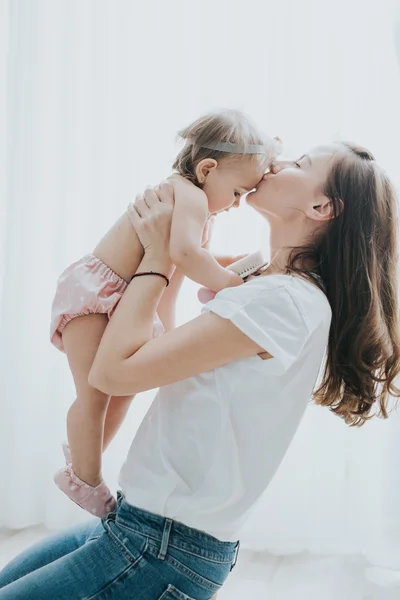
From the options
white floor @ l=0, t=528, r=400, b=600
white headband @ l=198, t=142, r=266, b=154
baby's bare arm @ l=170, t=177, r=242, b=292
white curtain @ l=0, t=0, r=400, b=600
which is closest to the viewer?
baby's bare arm @ l=170, t=177, r=242, b=292

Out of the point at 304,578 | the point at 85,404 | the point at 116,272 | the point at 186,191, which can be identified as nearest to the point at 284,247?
the point at 186,191

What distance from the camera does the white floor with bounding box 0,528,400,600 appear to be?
82.6 inches

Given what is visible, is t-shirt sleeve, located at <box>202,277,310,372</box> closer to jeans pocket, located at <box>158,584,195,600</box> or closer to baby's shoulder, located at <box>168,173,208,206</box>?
baby's shoulder, located at <box>168,173,208,206</box>

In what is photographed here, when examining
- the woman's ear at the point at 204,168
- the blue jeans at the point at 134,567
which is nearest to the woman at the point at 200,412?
the blue jeans at the point at 134,567

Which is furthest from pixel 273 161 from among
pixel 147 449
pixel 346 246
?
pixel 147 449

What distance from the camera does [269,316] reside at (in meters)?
1.04

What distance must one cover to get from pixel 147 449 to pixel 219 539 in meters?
0.19

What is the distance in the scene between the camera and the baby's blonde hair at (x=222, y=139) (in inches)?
52.4

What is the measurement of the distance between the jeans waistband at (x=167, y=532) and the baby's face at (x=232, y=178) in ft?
2.15

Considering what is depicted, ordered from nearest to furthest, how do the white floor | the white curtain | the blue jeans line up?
the blue jeans
the white floor
the white curtain

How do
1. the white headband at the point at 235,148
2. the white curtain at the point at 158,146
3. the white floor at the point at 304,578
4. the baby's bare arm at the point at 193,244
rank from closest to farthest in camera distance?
the baby's bare arm at the point at 193,244
the white headband at the point at 235,148
the white floor at the point at 304,578
the white curtain at the point at 158,146

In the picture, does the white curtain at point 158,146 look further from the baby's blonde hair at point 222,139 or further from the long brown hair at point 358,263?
the long brown hair at point 358,263

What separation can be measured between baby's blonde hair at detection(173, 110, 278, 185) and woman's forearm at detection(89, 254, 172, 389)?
355 millimetres

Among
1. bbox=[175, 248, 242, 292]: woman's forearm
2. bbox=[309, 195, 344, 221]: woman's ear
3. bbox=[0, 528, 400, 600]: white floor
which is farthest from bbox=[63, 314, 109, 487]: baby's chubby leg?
bbox=[0, 528, 400, 600]: white floor
